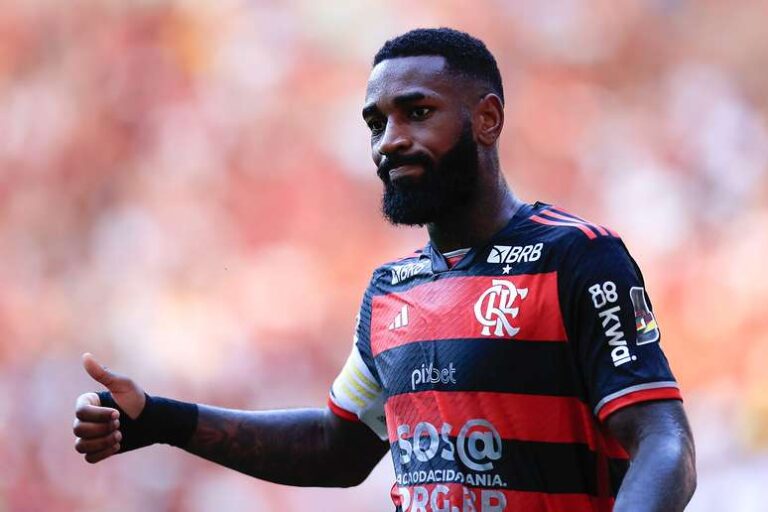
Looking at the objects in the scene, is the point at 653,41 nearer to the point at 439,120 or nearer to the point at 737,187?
the point at 737,187

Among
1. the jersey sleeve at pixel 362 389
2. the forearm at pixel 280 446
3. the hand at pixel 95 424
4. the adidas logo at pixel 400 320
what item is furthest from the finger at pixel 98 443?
the adidas logo at pixel 400 320

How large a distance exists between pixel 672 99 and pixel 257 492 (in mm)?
2840

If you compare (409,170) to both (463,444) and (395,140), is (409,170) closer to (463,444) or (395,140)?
(395,140)

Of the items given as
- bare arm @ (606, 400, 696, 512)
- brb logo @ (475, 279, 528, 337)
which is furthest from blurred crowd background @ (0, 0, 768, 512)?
bare arm @ (606, 400, 696, 512)

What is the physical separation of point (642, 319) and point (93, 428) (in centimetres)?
130

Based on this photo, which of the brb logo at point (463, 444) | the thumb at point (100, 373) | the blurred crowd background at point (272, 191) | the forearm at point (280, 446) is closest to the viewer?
the brb logo at point (463, 444)

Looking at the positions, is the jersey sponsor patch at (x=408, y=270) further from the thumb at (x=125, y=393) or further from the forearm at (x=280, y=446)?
the thumb at (x=125, y=393)

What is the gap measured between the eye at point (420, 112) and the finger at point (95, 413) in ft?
3.25

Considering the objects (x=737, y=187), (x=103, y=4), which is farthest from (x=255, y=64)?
(x=737, y=187)

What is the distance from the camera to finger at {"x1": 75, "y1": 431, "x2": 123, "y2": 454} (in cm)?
281

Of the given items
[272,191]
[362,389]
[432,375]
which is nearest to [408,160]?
[432,375]

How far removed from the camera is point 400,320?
9.23 ft

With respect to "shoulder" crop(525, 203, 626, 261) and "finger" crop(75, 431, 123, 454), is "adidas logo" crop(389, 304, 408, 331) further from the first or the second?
"finger" crop(75, 431, 123, 454)

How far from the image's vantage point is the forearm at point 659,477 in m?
2.19
